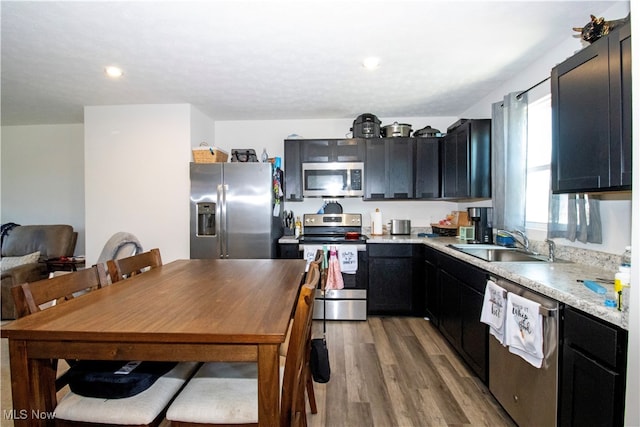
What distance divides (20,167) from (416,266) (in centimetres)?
554

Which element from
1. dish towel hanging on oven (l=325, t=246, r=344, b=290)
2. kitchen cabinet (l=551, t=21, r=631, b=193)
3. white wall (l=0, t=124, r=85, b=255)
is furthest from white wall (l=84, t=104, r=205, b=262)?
kitchen cabinet (l=551, t=21, r=631, b=193)

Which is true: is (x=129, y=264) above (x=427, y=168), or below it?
below

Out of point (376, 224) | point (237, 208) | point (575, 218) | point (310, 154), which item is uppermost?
point (310, 154)

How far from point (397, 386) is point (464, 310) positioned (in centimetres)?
74

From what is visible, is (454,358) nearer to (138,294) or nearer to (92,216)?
(138,294)

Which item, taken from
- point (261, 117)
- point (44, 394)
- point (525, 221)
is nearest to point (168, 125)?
point (261, 117)

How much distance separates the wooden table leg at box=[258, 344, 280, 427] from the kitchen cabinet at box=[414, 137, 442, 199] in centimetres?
303

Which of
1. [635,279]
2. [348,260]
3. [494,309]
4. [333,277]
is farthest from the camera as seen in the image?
[348,260]

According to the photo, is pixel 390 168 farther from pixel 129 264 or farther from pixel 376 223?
pixel 129 264

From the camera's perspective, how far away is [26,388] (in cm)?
100

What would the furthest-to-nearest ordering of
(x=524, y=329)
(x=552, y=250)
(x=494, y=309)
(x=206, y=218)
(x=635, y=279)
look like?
(x=206, y=218)
(x=552, y=250)
(x=494, y=309)
(x=524, y=329)
(x=635, y=279)

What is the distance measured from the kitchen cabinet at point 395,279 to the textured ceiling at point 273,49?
167 centimetres

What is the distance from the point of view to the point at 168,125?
3.35 metres

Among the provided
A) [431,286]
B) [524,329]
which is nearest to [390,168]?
[431,286]
